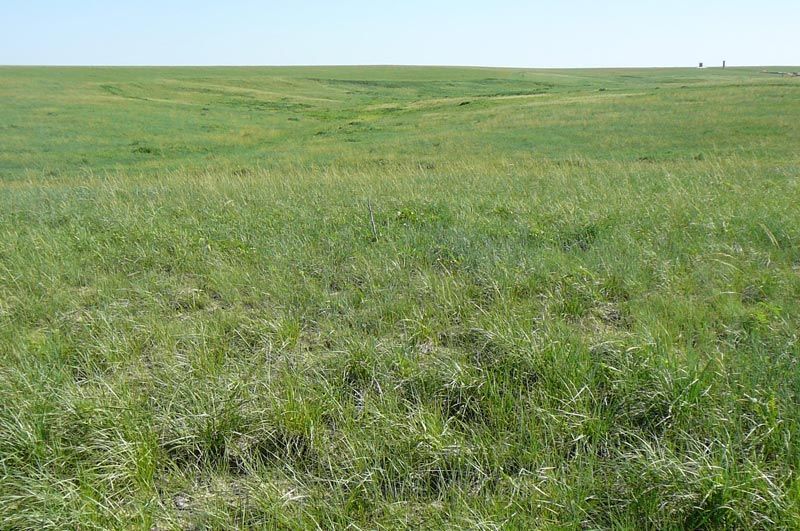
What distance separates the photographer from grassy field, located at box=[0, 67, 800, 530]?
253 centimetres

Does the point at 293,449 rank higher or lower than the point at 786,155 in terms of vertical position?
lower

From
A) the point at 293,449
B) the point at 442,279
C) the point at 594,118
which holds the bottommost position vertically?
the point at 293,449

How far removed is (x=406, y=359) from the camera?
3594 mm

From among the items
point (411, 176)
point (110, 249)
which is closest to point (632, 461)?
point (110, 249)

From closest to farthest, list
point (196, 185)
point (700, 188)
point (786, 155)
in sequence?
1. point (700, 188)
2. point (196, 185)
3. point (786, 155)

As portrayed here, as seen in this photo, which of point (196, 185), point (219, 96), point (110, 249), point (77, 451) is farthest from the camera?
point (219, 96)

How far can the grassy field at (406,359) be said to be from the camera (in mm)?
2527

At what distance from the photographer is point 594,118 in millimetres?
25781

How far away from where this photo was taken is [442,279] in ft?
16.7

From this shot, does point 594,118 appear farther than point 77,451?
Yes

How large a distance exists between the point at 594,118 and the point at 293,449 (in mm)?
25772

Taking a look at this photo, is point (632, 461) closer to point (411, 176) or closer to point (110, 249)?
point (110, 249)

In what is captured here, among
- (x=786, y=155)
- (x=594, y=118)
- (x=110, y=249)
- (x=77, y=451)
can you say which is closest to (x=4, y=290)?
(x=110, y=249)

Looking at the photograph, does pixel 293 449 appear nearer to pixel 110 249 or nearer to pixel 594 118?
pixel 110 249
